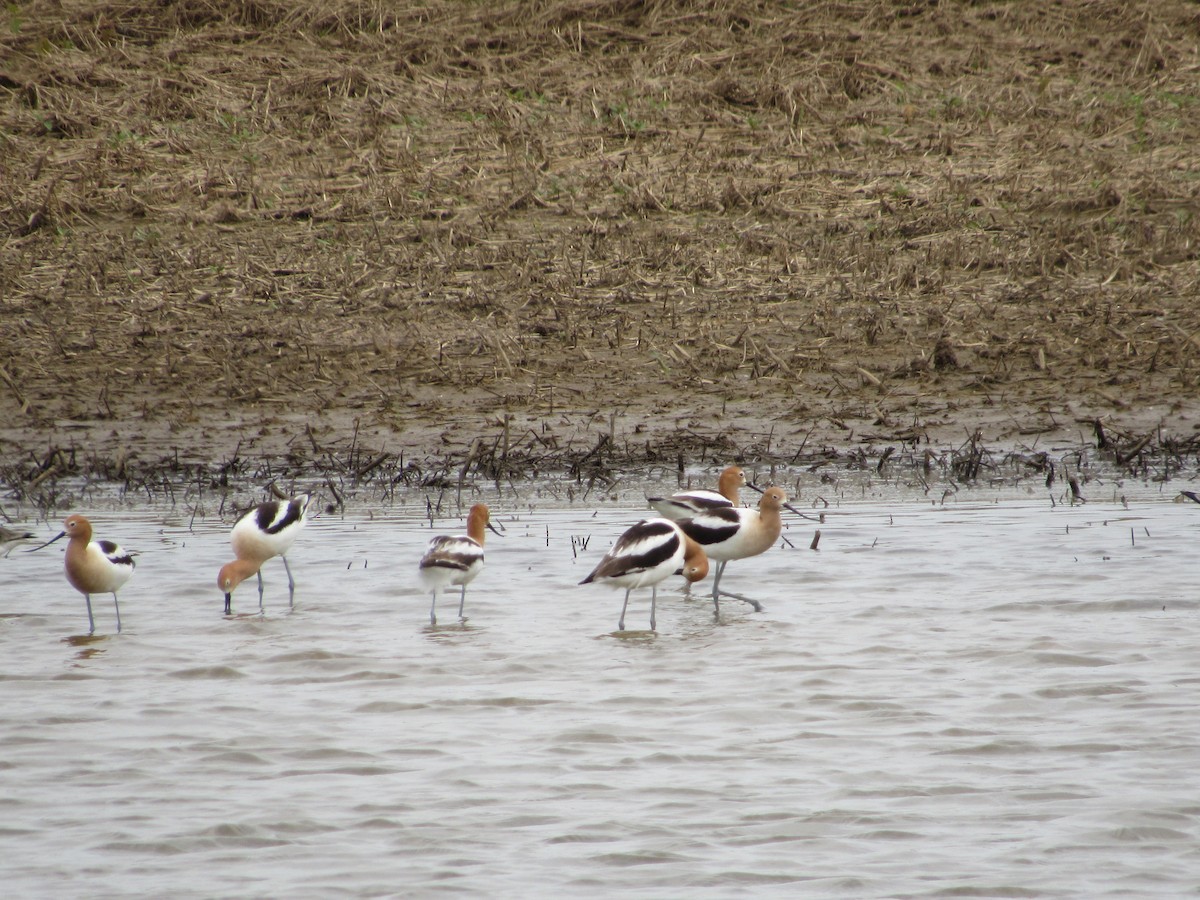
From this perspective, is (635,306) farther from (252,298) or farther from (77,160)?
(77,160)

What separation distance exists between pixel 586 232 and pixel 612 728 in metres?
9.80

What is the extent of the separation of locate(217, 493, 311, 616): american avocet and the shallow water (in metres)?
0.22

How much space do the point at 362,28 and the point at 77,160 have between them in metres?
4.36

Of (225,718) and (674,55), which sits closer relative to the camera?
(225,718)

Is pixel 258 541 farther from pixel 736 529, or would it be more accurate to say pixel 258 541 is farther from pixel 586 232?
pixel 586 232

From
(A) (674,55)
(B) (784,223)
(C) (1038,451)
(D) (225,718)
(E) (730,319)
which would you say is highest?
(A) (674,55)

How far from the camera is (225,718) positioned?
630cm

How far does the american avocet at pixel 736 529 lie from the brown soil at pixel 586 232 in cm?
278

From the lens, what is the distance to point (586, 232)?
50.5 feet

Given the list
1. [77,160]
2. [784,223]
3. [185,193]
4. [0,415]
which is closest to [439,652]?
[0,415]

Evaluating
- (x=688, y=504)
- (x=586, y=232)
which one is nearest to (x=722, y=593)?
(x=688, y=504)

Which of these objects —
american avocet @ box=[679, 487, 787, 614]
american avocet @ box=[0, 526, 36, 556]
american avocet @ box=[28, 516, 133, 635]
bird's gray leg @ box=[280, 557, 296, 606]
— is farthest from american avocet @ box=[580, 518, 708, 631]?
american avocet @ box=[0, 526, 36, 556]

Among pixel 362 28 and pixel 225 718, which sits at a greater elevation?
pixel 362 28

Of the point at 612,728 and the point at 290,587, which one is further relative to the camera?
the point at 290,587
